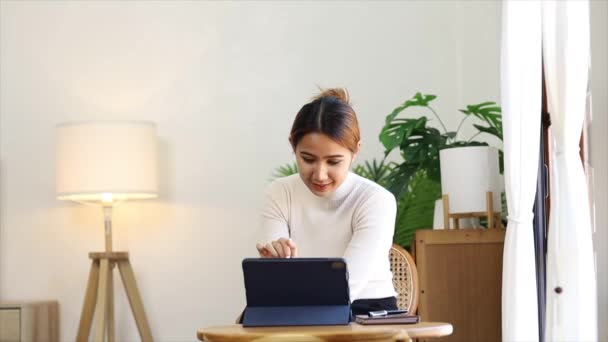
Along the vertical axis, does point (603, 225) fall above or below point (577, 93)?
below

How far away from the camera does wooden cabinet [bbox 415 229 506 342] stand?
13.6 ft

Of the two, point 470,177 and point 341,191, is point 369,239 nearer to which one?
point 341,191

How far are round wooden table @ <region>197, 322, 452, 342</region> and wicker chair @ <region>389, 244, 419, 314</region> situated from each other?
1418 mm

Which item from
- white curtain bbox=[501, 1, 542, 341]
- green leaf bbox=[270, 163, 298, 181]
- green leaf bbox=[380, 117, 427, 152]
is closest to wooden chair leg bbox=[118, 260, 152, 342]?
green leaf bbox=[270, 163, 298, 181]

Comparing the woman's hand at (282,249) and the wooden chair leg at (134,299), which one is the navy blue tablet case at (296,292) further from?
the wooden chair leg at (134,299)

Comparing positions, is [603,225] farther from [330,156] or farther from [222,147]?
[222,147]

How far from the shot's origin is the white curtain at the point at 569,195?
3752 millimetres

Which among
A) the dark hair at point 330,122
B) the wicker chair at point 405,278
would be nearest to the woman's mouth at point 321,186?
the dark hair at point 330,122

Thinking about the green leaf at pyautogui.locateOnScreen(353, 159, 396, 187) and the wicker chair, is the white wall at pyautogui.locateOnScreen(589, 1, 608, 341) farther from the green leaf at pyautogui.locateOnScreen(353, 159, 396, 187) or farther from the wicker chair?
the green leaf at pyautogui.locateOnScreen(353, 159, 396, 187)

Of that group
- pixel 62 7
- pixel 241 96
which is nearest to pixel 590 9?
pixel 241 96

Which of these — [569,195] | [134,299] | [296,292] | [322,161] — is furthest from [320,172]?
[134,299]

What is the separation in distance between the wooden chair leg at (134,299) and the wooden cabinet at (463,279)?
67.5 inches

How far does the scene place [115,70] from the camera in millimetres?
5645

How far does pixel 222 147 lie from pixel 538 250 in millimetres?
2070
